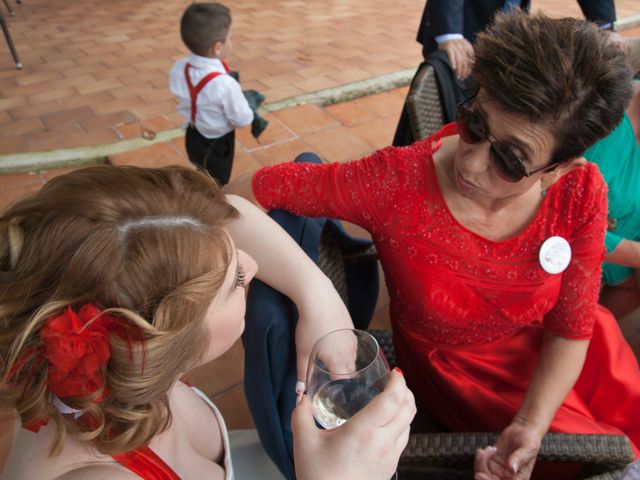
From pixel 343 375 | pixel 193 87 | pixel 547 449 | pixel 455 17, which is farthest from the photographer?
pixel 193 87

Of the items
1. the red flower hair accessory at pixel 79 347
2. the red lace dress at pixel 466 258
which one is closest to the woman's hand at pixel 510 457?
the red lace dress at pixel 466 258

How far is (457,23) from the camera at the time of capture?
8.09ft

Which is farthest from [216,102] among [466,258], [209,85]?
[466,258]

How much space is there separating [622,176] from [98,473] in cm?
214

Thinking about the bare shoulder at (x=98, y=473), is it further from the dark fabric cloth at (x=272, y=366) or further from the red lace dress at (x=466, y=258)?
the red lace dress at (x=466, y=258)

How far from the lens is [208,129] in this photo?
3.02 meters

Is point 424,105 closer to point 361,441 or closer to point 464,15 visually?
point 464,15

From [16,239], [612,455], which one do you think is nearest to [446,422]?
[612,455]

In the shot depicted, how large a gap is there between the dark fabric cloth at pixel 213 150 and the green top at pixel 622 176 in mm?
1937

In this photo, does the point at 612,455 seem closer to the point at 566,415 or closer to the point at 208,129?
the point at 566,415

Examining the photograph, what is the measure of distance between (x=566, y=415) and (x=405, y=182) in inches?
33.5

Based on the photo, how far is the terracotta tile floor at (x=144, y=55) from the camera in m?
4.13

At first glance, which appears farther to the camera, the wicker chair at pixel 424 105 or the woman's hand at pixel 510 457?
the wicker chair at pixel 424 105

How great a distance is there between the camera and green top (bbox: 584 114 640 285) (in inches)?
83.4
